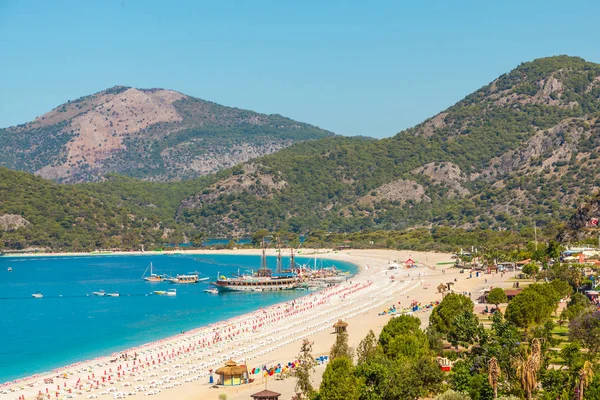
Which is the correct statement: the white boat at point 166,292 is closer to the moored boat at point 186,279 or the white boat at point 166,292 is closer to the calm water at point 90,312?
the calm water at point 90,312

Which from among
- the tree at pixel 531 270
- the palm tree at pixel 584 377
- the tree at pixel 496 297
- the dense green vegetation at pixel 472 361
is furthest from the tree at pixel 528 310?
the tree at pixel 531 270

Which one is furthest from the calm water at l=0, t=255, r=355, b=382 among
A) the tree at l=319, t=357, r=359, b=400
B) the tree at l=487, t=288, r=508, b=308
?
the tree at l=319, t=357, r=359, b=400

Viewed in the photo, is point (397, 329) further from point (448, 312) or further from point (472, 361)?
point (448, 312)

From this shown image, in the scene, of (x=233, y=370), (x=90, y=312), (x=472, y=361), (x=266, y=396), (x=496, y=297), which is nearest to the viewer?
(x=266, y=396)

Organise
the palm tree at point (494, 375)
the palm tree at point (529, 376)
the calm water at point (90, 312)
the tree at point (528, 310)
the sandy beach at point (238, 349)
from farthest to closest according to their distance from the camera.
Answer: the calm water at point (90, 312) < the tree at point (528, 310) < the sandy beach at point (238, 349) < the palm tree at point (529, 376) < the palm tree at point (494, 375)

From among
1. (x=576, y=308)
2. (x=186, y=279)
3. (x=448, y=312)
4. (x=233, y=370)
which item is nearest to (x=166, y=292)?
(x=186, y=279)

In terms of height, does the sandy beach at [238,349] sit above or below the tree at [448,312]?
below
